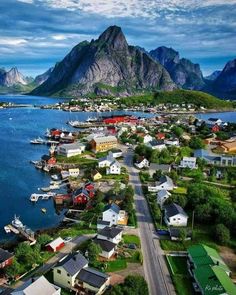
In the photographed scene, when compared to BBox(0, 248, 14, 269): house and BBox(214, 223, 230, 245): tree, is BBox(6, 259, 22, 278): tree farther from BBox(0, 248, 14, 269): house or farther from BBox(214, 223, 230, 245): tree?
BBox(214, 223, 230, 245): tree

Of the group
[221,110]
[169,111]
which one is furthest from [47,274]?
[221,110]

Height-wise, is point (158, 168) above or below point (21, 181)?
above

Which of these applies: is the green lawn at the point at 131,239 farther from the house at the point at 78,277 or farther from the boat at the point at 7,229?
the boat at the point at 7,229

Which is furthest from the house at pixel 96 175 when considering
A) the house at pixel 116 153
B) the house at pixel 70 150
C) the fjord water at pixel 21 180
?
the house at pixel 70 150

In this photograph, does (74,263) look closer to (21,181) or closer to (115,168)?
(115,168)

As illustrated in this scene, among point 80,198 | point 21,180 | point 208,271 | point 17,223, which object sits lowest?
point 21,180

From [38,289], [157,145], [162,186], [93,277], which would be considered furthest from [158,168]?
[38,289]

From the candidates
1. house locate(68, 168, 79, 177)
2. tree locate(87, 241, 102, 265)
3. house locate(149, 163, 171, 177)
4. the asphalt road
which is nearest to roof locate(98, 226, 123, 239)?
the asphalt road
